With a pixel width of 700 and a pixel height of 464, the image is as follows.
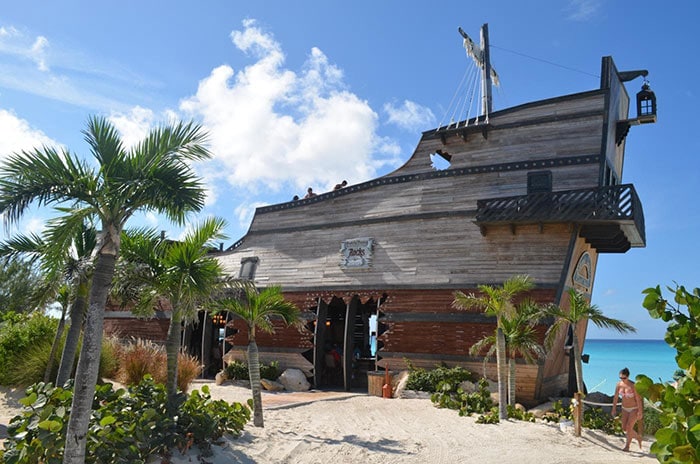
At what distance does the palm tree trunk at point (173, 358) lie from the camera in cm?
802

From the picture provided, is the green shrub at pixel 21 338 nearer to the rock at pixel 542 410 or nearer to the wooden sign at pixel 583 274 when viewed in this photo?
the rock at pixel 542 410

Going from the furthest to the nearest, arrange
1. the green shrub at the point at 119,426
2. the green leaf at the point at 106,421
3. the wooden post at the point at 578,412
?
the wooden post at the point at 578,412
the green leaf at the point at 106,421
the green shrub at the point at 119,426

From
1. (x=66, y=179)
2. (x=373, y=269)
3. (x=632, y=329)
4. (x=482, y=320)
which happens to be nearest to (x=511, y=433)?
(x=632, y=329)

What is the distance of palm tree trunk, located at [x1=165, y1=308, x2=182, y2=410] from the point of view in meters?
8.02

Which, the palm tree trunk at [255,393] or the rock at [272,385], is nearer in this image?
the palm tree trunk at [255,393]

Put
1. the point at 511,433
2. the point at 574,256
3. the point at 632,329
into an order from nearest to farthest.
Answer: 1. the point at 511,433
2. the point at 632,329
3. the point at 574,256

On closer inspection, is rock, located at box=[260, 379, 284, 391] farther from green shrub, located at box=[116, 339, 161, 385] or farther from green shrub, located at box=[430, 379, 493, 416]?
green shrub, located at box=[116, 339, 161, 385]

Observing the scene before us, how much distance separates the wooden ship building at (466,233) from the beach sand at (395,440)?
11.5 ft

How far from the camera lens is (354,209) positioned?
60.9ft

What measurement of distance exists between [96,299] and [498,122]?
13656mm

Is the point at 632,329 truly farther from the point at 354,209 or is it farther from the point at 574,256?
the point at 354,209

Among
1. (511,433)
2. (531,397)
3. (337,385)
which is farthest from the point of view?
(337,385)

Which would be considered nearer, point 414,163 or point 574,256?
point 574,256

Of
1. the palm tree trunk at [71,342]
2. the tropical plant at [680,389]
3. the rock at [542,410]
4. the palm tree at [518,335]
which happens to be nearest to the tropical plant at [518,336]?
the palm tree at [518,335]
